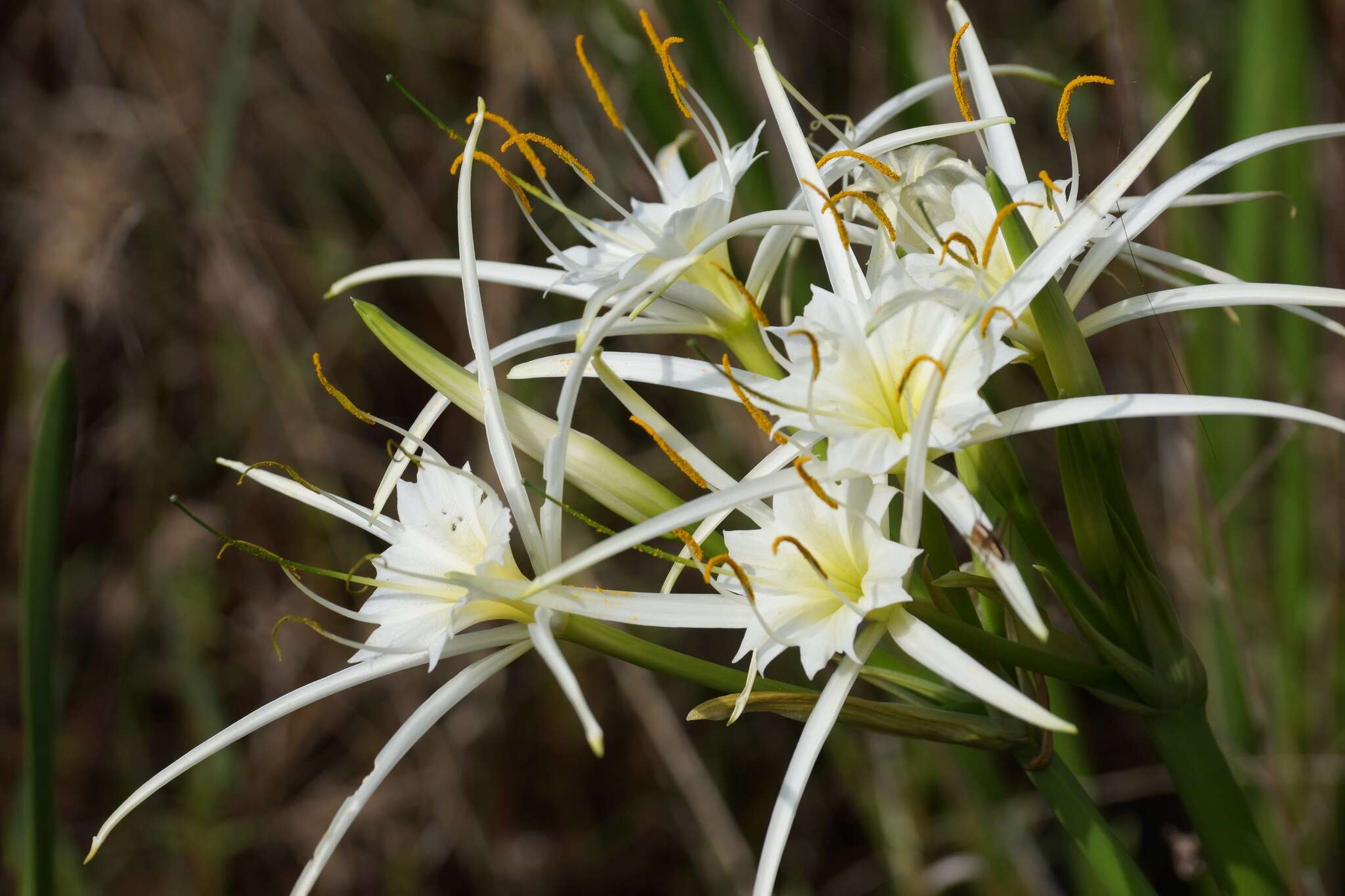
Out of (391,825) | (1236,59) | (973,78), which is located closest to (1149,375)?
(1236,59)

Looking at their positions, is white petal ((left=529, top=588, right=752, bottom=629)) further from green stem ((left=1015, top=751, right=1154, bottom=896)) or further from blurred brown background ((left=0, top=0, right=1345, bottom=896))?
blurred brown background ((left=0, top=0, right=1345, bottom=896))

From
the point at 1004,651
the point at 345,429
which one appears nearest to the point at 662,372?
the point at 1004,651

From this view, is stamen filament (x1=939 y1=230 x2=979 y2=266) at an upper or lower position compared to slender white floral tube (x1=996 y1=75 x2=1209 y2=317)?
lower

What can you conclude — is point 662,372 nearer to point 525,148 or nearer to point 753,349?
point 753,349

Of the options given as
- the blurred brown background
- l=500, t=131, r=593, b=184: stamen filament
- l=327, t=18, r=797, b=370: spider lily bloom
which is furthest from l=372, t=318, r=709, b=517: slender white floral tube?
the blurred brown background

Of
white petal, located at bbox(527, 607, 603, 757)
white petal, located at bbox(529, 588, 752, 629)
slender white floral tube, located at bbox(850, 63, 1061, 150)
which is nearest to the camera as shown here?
white petal, located at bbox(527, 607, 603, 757)

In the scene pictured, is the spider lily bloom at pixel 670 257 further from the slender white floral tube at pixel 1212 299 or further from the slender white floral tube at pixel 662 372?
the slender white floral tube at pixel 1212 299
